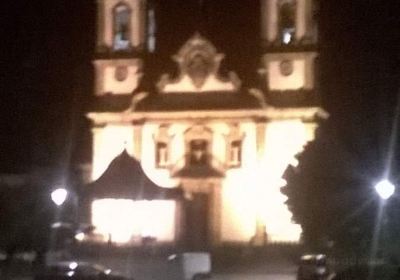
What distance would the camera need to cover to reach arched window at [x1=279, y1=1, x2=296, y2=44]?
68.6 metres

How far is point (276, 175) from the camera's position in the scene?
222ft

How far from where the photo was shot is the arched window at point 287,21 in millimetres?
68562

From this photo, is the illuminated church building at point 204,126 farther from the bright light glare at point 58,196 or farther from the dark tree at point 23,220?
the dark tree at point 23,220

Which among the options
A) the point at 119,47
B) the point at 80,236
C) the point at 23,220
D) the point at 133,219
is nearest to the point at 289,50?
the point at 119,47

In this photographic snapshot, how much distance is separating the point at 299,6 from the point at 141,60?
28.7 ft

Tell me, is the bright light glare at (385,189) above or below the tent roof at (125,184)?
below

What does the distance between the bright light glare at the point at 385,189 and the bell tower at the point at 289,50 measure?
18.2m

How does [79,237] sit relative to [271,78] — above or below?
below

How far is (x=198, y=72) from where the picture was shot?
6956 cm

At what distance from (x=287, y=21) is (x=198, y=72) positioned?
5235mm

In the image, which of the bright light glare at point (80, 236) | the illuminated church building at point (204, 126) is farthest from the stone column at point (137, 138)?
the bright light glare at point (80, 236)

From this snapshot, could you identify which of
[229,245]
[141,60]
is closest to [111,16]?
[141,60]

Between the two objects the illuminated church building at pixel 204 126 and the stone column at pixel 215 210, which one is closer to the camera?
the illuminated church building at pixel 204 126

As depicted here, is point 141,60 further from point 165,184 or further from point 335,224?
point 335,224
